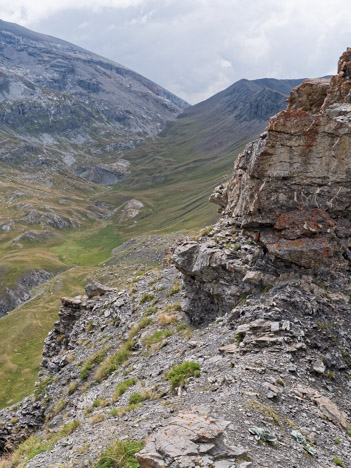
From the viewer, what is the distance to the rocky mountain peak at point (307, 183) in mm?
19594

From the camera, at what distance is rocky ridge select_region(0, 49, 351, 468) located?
12188 millimetres

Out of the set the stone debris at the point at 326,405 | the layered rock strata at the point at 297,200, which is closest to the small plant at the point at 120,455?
the stone debris at the point at 326,405

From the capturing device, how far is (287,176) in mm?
20391

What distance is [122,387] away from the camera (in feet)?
64.2

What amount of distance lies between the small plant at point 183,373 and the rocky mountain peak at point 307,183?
8.42m

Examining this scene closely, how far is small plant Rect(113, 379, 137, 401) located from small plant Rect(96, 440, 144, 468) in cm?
703

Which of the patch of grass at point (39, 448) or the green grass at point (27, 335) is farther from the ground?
the patch of grass at point (39, 448)

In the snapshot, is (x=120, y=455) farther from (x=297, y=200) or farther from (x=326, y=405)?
(x=297, y=200)

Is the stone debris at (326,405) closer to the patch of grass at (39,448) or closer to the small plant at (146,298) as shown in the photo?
the patch of grass at (39,448)

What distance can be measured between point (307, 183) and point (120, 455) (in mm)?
17461

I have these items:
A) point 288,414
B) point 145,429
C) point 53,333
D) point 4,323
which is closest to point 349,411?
point 288,414

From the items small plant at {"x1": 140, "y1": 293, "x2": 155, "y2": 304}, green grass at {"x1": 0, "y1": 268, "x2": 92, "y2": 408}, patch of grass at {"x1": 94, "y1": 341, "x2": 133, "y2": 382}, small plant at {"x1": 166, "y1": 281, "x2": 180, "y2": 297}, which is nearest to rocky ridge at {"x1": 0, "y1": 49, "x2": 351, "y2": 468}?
small plant at {"x1": 166, "y1": 281, "x2": 180, "y2": 297}

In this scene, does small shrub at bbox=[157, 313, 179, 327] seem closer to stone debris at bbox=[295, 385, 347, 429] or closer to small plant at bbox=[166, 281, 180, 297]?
small plant at bbox=[166, 281, 180, 297]

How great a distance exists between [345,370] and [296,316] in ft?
11.5
